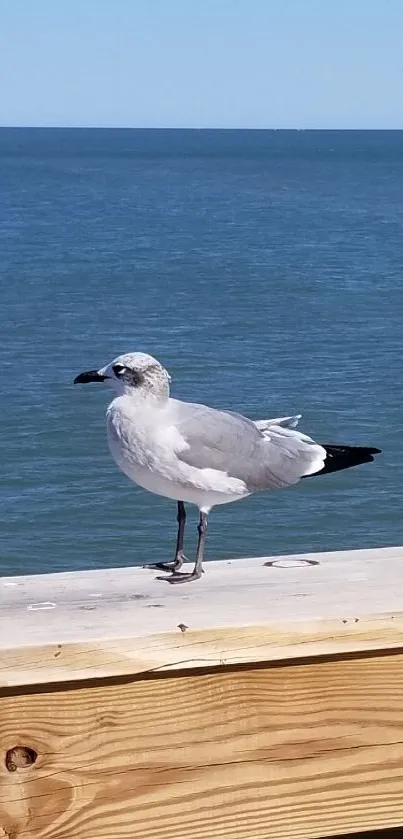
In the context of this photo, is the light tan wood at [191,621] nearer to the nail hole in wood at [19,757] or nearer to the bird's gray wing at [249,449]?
the nail hole in wood at [19,757]

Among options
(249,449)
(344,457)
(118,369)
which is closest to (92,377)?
(118,369)

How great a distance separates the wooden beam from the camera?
163 cm

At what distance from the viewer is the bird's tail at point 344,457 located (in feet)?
10.9

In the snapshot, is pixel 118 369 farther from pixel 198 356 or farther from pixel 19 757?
pixel 198 356

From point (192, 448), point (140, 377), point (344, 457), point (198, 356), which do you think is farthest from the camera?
point (198, 356)

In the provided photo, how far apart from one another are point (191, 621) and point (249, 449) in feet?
6.02

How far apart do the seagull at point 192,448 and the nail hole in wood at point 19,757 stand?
0.95 metres

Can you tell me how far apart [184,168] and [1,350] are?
365 feet

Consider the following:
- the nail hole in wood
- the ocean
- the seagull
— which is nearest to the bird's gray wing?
the seagull

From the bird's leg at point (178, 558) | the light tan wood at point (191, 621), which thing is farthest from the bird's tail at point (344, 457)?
the light tan wood at point (191, 621)

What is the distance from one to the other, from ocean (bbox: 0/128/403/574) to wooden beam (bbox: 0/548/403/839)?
12146mm

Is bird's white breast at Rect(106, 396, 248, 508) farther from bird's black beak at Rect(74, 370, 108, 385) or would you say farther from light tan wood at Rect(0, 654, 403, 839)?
light tan wood at Rect(0, 654, 403, 839)

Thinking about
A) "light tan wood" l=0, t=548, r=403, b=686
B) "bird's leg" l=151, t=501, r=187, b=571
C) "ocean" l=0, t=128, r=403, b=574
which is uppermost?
"light tan wood" l=0, t=548, r=403, b=686

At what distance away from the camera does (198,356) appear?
2433 centimetres
